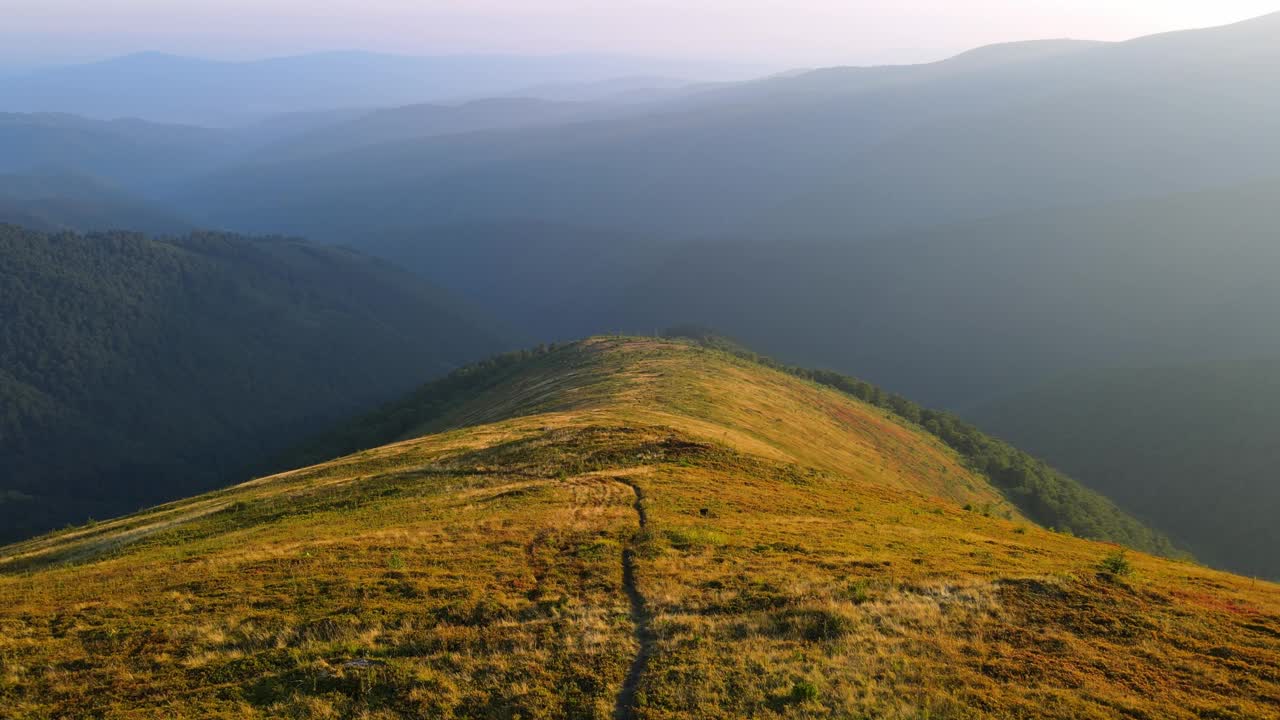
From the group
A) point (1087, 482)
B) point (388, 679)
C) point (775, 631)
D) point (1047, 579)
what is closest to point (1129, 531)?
point (1087, 482)

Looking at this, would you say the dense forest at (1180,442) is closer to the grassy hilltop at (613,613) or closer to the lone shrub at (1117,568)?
the lone shrub at (1117,568)

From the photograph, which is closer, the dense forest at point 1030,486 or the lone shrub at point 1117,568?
the lone shrub at point 1117,568

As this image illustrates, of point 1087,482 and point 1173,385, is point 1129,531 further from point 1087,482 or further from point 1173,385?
point 1173,385

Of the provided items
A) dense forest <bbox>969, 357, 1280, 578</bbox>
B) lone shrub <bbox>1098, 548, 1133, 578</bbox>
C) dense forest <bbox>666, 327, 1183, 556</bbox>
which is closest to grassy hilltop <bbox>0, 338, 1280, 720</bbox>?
lone shrub <bbox>1098, 548, 1133, 578</bbox>

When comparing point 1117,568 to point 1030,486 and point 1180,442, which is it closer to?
point 1030,486

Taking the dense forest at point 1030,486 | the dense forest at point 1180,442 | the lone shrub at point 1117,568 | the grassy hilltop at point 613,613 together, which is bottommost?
the dense forest at point 1180,442

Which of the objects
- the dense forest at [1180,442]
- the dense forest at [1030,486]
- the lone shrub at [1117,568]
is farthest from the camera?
the dense forest at [1180,442]

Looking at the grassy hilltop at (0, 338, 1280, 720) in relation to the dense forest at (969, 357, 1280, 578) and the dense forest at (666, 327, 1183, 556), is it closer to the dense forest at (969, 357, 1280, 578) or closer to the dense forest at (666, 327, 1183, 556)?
the dense forest at (666, 327, 1183, 556)

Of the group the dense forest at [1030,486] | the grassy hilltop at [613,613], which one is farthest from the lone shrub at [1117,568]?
A: the dense forest at [1030,486]
